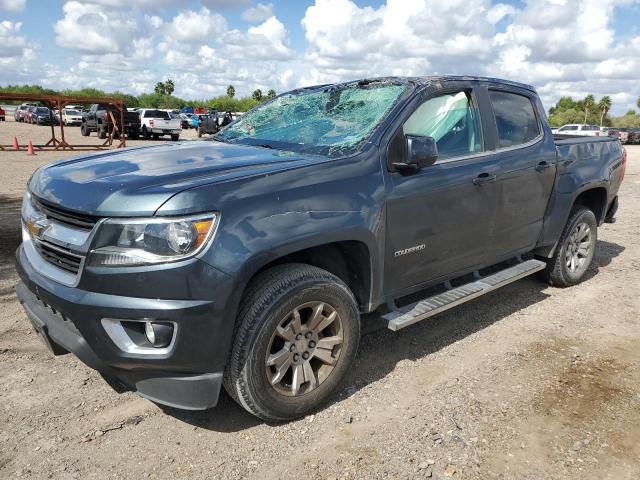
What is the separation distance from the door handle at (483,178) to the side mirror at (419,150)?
2.20 ft

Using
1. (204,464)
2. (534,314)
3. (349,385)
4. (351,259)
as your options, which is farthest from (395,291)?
(534,314)

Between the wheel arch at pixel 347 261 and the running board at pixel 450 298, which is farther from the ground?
the wheel arch at pixel 347 261

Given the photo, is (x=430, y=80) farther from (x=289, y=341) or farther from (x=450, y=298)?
(x=289, y=341)

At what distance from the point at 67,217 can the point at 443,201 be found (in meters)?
2.27

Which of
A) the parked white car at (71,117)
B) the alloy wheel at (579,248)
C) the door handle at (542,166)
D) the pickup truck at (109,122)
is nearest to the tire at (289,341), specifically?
the door handle at (542,166)

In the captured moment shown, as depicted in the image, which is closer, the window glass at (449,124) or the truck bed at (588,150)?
the window glass at (449,124)

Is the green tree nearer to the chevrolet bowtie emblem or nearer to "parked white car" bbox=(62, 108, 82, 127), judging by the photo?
"parked white car" bbox=(62, 108, 82, 127)

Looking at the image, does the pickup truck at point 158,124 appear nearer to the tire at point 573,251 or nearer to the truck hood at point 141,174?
the tire at point 573,251

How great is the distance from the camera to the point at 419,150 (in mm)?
3164

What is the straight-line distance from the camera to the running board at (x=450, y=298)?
3357mm

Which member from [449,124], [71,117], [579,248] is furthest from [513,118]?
[71,117]

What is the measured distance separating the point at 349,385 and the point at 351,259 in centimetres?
84

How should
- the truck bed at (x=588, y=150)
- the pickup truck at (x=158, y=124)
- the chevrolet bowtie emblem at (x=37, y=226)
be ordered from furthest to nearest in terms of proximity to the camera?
the pickup truck at (x=158, y=124)
the truck bed at (x=588, y=150)
the chevrolet bowtie emblem at (x=37, y=226)

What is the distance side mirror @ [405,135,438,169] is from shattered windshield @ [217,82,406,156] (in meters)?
0.28
